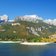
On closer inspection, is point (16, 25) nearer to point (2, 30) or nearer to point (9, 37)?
point (2, 30)

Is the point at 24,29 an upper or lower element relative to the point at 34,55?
upper

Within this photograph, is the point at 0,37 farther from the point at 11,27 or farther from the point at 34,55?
the point at 34,55

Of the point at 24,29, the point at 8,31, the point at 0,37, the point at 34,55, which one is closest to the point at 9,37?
the point at 0,37

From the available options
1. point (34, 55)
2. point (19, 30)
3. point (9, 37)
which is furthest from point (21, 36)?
point (34, 55)

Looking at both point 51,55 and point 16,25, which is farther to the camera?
point 16,25

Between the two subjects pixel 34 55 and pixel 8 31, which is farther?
pixel 8 31

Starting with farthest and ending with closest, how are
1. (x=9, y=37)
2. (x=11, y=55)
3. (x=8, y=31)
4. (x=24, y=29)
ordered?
1. (x=24, y=29)
2. (x=8, y=31)
3. (x=9, y=37)
4. (x=11, y=55)

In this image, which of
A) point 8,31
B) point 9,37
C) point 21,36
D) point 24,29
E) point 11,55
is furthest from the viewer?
point 24,29

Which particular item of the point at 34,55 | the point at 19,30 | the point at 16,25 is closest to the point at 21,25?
the point at 16,25

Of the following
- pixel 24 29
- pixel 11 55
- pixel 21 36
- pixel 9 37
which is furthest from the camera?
pixel 24 29
